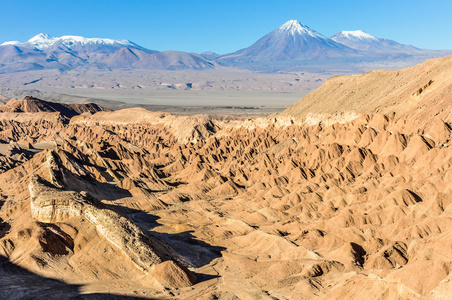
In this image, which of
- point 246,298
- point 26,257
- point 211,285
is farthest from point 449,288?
point 26,257

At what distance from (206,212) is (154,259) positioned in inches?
1098

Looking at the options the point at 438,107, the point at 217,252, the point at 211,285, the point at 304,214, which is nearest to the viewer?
the point at 211,285

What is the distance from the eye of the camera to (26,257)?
4012 centimetres

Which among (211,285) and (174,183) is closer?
(211,285)

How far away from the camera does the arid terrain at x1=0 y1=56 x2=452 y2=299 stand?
38.5 metres

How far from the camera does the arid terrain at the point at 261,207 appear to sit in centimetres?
3853

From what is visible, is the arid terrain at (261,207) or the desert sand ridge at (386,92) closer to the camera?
the arid terrain at (261,207)

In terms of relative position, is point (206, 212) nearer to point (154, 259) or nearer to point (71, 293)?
point (154, 259)

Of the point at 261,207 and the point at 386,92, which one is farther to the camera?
the point at 386,92

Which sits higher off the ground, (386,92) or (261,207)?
(386,92)

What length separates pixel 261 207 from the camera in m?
70.8

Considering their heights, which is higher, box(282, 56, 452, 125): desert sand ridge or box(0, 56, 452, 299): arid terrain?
box(282, 56, 452, 125): desert sand ridge

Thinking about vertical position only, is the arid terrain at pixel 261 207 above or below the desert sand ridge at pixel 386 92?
below

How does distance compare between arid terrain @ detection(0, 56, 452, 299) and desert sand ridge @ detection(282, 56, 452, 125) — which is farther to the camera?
desert sand ridge @ detection(282, 56, 452, 125)
